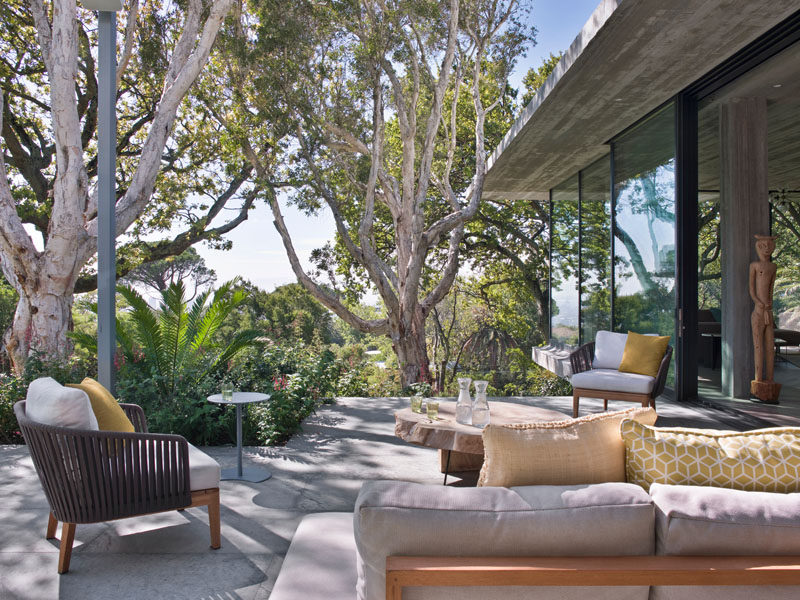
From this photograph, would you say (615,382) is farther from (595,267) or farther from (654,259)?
(595,267)

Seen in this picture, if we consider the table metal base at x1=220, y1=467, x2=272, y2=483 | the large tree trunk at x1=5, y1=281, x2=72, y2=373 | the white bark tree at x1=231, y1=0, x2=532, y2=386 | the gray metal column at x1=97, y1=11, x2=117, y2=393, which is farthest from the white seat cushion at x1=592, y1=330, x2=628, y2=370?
the large tree trunk at x1=5, y1=281, x2=72, y2=373

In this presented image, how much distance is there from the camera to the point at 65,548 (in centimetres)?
271

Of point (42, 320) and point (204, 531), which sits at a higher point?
point (42, 320)

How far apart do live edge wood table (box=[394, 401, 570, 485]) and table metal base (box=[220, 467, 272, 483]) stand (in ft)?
3.36

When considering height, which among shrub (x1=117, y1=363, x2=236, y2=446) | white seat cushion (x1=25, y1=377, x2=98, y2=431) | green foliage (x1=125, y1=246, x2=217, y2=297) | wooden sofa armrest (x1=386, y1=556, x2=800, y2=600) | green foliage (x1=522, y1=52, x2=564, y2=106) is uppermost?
green foliage (x1=522, y1=52, x2=564, y2=106)

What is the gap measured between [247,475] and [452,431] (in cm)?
162

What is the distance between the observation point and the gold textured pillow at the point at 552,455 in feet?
6.03

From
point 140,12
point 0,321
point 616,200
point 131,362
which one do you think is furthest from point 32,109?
point 616,200

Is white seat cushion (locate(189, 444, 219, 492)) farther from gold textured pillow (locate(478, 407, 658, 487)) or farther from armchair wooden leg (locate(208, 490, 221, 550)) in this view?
gold textured pillow (locate(478, 407, 658, 487))

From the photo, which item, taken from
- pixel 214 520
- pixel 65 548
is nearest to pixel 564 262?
pixel 214 520

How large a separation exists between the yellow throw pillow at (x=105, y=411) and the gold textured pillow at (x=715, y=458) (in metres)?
2.48

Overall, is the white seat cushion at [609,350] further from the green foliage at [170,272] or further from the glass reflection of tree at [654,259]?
the green foliage at [170,272]

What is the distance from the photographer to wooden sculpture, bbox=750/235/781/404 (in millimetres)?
5855

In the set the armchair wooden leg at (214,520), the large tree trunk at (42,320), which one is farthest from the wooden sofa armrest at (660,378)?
the large tree trunk at (42,320)
